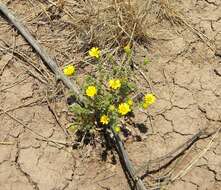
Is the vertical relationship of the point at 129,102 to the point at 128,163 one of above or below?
above

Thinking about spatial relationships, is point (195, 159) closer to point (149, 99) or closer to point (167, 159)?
point (167, 159)

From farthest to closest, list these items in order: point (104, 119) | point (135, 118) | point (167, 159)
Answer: point (135, 118)
point (167, 159)
point (104, 119)

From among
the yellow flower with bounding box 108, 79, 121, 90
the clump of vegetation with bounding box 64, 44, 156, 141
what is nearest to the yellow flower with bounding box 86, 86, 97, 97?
the clump of vegetation with bounding box 64, 44, 156, 141

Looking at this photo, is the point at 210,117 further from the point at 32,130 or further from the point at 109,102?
the point at 32,130

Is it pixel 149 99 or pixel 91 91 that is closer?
pixel 91 91

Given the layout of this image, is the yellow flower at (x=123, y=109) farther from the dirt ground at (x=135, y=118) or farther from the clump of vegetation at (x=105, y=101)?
the dirt ground at (x=135, y=118)

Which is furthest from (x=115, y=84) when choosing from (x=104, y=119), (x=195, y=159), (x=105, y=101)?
(x=195, y=159)
